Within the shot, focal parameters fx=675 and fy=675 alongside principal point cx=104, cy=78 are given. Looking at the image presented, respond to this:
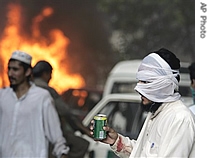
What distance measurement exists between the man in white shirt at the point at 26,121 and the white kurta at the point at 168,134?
5.86ft

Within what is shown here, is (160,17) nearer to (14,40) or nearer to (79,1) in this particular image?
(79,1)

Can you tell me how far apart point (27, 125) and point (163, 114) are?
Answer: 6.84ft

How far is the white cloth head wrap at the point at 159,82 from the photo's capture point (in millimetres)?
4086

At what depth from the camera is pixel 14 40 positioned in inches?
366

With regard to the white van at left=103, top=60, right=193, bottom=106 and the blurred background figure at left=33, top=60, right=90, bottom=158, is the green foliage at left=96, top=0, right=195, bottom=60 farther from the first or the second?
the blurred background figure at left=33, top=60, right=90, bottom=158

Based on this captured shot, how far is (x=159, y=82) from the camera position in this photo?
4.08m

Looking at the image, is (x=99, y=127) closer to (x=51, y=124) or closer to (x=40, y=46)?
(x=51, y=124)

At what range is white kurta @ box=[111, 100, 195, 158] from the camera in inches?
152

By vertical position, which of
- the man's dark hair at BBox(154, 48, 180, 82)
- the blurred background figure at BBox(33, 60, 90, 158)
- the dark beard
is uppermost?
the man's dark hair at BBox(154, 48, 180, 82)

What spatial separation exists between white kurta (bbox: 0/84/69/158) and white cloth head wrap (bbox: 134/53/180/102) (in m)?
1.95

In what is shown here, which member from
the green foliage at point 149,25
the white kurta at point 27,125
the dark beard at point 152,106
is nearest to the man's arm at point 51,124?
the white kurta at point 27,125

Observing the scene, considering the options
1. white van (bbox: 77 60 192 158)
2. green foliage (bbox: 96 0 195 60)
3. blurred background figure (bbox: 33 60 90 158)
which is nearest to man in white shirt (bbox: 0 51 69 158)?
blurred background figure (bbox: 33 60 90 158)

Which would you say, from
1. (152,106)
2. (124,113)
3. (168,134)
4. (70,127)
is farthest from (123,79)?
(168,134)
